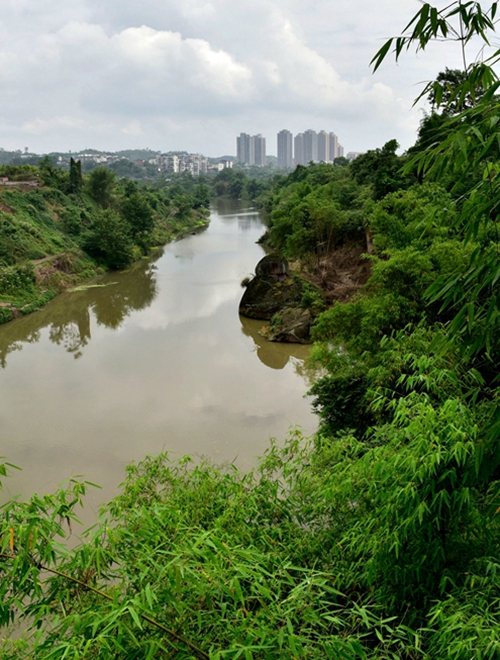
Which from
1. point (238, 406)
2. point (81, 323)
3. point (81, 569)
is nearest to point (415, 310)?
point (238, 406)

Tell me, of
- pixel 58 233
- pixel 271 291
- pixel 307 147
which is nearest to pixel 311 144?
pixel 307 147

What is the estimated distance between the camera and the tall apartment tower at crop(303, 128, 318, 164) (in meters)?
170

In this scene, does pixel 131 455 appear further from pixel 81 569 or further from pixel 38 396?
pixel 81 569

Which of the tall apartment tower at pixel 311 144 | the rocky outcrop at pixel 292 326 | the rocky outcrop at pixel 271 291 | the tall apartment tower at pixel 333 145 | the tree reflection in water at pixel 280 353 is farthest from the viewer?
the tall apartment tower at pixel 311 144

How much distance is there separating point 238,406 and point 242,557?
8.06m

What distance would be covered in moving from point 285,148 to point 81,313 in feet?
610

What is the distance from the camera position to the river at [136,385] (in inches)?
348

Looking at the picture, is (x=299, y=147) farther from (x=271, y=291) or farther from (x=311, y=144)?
(x=271, y=291)

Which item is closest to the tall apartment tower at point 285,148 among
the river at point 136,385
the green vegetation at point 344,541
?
the river at point 136,385

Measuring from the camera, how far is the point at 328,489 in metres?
3.16

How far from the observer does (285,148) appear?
619ft

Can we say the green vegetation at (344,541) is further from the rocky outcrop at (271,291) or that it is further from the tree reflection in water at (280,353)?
the rocky outcrop at (271,291)

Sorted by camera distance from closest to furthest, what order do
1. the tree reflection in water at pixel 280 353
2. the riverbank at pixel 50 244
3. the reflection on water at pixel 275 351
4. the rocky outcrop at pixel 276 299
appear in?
the tree reflection in water at pixel 280 353 → the reflection on water at pixel 275 351 → the rocky outcrop at pixel 276 299 → the riverbank at pixel 50 244

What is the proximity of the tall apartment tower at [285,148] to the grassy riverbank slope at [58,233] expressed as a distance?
16416 cm
